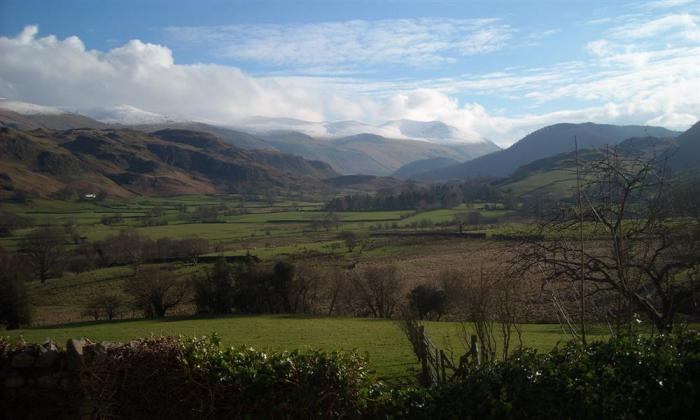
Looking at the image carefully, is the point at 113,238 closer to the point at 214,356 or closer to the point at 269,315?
the point at 269,315

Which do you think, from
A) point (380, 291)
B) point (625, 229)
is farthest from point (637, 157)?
point (380, 291)

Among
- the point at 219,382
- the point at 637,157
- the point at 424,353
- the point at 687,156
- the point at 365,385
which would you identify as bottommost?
the point at 424,353

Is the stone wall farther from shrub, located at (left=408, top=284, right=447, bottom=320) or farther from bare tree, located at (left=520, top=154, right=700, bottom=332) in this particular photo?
shrub, located at (left=408, top=284, right=447, bottom=320)

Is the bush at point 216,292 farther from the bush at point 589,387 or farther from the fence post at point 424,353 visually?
the bush at point 589,387

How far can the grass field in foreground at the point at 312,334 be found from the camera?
899 inches

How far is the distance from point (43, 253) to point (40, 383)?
76.2 m

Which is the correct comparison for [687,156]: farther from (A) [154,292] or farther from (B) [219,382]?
(B) [219,382]

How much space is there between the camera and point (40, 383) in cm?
930

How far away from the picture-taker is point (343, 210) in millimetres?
158500

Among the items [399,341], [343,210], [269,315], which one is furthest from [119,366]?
[343,210]

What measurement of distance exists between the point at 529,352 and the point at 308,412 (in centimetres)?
393

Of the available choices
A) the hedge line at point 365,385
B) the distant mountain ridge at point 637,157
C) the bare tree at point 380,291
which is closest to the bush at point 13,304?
the bare tree at point 380,291

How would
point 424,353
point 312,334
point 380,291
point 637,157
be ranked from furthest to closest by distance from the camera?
point 380,291 < point 312,334 < point 424,353 < point 637,157

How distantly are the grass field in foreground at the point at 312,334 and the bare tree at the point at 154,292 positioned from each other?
4.29 m
